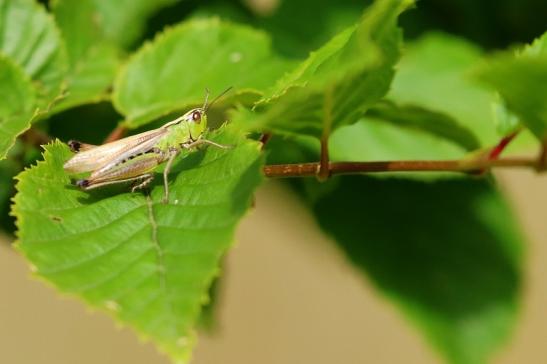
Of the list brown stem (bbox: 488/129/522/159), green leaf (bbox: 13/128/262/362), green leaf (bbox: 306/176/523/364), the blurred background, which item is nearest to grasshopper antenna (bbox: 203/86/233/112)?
green leaf (bbox: 13/128/262/362)

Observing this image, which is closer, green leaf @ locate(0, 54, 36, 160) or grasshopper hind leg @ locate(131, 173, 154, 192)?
grasshopper hind leg @ locate(131, 173, 154, 192)

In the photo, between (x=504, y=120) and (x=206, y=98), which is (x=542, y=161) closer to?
(x=504, y=120)

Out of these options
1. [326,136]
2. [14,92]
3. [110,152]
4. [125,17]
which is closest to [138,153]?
[110,152]

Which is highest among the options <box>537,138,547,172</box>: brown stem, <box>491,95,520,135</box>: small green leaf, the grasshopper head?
the grasshopper head

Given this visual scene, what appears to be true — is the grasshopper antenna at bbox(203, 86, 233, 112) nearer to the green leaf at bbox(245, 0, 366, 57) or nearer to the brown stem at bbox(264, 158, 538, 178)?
the brown stem at bbox(264, 158, 538, 178)

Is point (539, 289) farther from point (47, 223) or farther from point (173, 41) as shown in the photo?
point (47, 223)

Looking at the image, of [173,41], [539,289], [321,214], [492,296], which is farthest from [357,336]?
[173,41]
